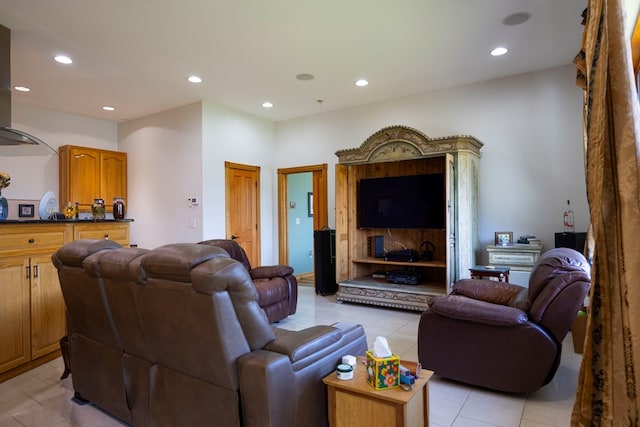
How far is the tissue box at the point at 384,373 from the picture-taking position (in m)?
1.57

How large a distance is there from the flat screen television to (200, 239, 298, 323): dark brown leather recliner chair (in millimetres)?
1590

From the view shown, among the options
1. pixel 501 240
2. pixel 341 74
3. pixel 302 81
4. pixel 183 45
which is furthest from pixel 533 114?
pixel 183 45

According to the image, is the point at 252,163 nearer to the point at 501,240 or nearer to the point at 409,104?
the point at 409,104

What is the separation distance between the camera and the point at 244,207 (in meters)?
6.26

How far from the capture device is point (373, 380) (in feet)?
5.21

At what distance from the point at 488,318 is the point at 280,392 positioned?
61.9 inches

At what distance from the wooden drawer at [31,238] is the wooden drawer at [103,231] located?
11 cm

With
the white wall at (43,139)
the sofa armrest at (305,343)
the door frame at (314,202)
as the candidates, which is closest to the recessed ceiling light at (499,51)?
the door frame at (314,202)

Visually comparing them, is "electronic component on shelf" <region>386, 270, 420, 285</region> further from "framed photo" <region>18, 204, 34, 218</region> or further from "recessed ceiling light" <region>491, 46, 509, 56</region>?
"framed photo" <region>18, 204, 34, 218</region>

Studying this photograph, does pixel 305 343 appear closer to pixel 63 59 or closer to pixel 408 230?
pixel 408 230

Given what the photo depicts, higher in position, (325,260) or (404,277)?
(325,260)

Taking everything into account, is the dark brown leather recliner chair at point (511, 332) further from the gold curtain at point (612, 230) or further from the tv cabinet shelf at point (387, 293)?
the tv cabinet shelf at point (387, 293)

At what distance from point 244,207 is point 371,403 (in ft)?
16.5

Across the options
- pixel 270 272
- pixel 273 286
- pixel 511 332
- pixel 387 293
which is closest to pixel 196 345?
pixel 511 332
